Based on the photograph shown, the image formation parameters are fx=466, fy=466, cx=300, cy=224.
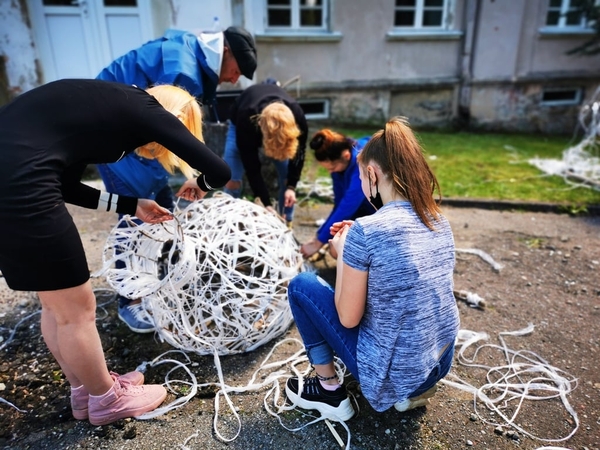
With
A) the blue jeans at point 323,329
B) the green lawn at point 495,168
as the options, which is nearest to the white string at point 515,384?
the blue jeans at point 323,329

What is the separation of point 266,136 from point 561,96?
859 centimetres

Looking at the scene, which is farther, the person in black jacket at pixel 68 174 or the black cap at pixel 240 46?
the black cap at pixel 240 46

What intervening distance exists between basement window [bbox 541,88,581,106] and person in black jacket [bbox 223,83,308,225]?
301 inches

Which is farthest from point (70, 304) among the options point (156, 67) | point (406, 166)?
point (156, 67)

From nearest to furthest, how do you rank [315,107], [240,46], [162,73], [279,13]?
[162,73], [240,46], [279,13], [315,107]

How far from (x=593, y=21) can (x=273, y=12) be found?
19.9 ft

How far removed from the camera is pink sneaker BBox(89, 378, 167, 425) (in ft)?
6.57

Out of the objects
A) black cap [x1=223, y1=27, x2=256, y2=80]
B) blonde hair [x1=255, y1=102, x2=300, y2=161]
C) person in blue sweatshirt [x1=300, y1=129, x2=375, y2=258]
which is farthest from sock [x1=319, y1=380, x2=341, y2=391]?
black cap [x1=223, y1=27, x2=256, y2=80]

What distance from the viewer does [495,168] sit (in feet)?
20.1

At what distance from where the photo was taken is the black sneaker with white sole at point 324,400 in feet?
6.75

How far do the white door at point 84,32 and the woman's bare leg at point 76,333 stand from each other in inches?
212

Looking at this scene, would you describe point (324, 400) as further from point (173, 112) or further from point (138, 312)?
point (173, 112)

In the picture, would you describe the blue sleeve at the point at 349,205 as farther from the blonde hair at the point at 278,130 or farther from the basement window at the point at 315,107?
the basement window at the point at 315,107

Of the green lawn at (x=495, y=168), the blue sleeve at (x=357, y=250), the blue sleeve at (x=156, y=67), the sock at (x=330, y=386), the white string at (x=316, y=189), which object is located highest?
the blue sleeve at (x=156, y=67)
